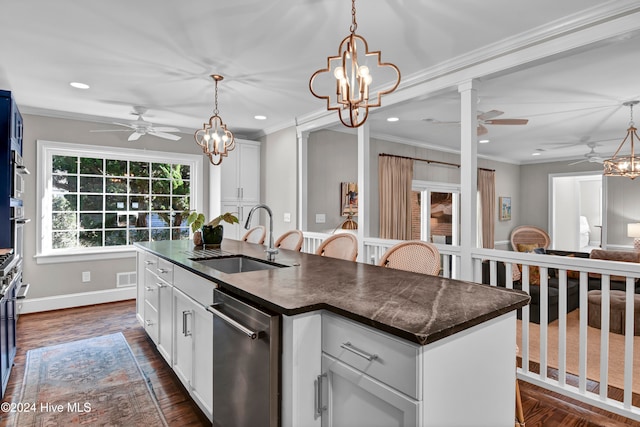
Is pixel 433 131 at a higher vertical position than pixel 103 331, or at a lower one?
higher

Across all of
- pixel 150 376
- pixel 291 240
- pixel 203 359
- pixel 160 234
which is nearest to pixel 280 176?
pixel 160 234

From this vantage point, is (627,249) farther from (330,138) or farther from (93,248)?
(93,248)

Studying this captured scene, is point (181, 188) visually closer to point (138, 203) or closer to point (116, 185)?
point (138, 203)

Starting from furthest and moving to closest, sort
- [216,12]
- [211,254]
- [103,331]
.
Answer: [103,331] < [211,254] < [216,12]

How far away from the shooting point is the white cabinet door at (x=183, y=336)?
2088 millimetres

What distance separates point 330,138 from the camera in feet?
17.6

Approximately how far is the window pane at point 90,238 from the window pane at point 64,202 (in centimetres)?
35

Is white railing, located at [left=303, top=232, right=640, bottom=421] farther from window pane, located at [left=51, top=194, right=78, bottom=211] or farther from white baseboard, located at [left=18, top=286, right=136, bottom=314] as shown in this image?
window pane, located at [left=51, top=194, right=78, bottom=211]

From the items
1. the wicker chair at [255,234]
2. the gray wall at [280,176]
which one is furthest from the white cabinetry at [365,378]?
the gray wall at [280,176]

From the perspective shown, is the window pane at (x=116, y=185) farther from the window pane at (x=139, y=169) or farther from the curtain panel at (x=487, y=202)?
the curtain panel at (x=487, y=202)

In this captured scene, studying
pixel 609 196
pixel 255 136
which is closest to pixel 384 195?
pixel 255 136

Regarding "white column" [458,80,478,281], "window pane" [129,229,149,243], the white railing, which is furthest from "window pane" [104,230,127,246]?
"white column" [458,80,478,281]

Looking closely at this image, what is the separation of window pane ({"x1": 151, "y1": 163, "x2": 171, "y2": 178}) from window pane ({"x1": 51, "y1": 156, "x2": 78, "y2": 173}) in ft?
3.07

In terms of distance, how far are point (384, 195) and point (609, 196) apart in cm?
505
